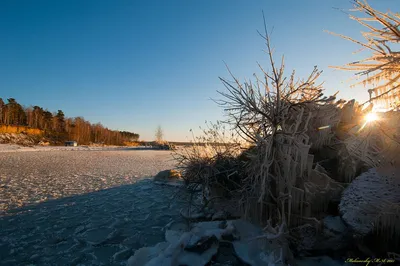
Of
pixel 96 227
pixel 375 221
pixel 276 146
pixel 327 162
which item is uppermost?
pixel 276 146

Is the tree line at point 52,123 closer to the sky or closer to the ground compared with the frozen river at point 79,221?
closer to the sky

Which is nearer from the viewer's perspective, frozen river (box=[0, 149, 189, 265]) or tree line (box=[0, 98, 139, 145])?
frozen river (box=[0, 149, 189, 265])

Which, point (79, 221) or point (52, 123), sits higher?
point (52, 123)

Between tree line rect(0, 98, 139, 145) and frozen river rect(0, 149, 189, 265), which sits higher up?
tree line rect(0, 98, 139, 145)

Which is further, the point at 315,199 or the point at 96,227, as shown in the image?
the point at 96,227

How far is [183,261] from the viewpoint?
3.37m

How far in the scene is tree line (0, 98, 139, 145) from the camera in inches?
2039

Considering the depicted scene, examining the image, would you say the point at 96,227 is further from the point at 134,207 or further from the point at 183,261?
the point at 183,261

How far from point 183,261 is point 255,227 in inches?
60.4

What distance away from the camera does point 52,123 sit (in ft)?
205

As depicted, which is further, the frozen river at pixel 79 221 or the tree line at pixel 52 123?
the tree line at pixel 52 123

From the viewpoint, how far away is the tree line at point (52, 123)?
51781 mm

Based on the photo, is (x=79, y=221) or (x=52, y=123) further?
(x=52, y=123)

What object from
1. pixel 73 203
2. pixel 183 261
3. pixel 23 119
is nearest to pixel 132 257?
pixel 183 261
